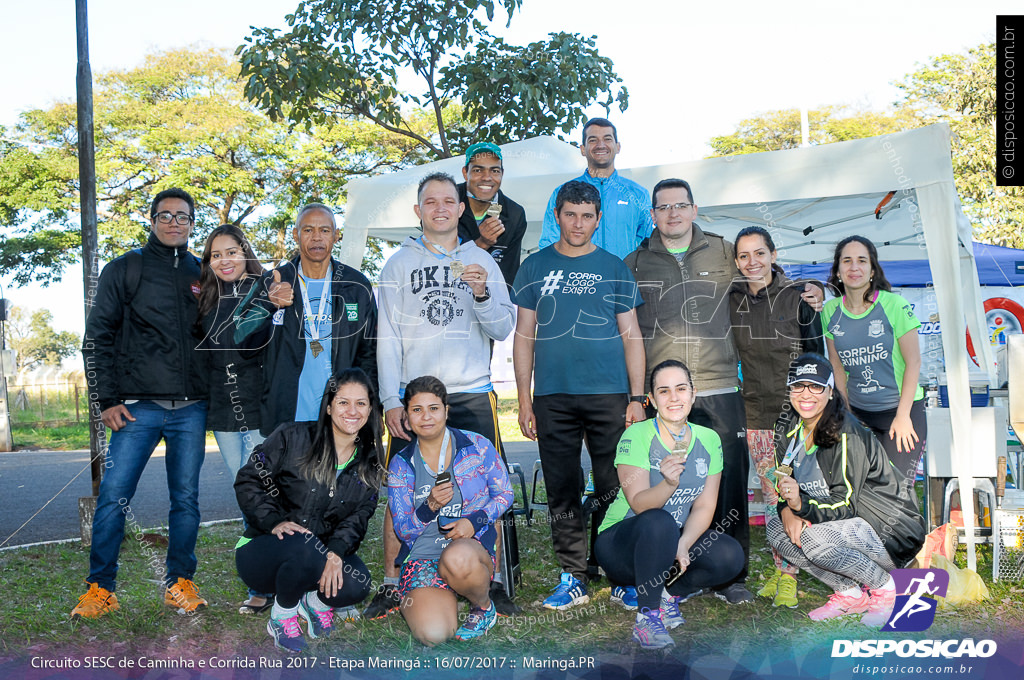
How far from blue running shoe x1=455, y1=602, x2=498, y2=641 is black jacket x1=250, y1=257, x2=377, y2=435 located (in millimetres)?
1219

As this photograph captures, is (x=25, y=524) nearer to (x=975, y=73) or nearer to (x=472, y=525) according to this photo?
(x=472, y=525)

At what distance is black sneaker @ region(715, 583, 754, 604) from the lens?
405cm

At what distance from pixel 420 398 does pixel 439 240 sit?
0.87 m

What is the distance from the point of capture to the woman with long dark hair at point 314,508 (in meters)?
3.54

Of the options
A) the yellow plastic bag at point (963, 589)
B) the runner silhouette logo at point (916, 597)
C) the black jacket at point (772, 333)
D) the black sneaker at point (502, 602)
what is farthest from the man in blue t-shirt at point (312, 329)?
the yellow plastic bag at point (963, 589)

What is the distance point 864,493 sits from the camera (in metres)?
3.88

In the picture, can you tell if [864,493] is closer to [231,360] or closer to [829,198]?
[829,198]

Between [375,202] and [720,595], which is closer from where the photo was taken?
[720,595]

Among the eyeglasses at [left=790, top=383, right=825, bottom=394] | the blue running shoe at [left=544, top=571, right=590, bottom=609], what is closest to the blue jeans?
the blue running shoe at [left=544, top=571, right=590, bottom=609]

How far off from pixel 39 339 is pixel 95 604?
45329 millimetres

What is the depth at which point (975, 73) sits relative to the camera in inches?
738

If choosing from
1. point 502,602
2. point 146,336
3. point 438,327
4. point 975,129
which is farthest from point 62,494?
point 975,129

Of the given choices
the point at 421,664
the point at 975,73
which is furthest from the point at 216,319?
the point at 975,73

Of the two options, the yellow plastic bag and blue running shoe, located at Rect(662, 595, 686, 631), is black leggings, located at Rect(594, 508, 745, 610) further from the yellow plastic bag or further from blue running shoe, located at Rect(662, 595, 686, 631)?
the yellow plastic bag
